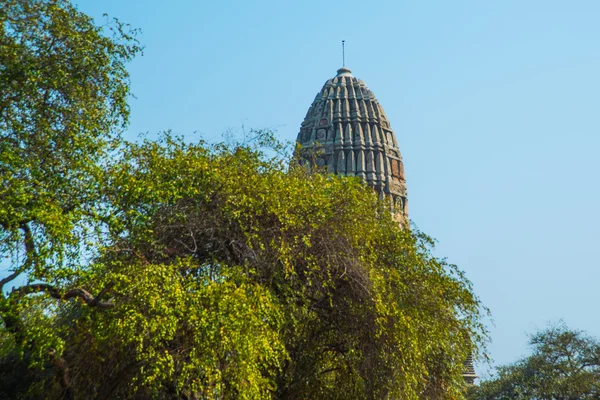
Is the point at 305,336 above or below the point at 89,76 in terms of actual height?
below

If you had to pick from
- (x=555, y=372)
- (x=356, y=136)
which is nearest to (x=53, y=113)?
(x=555, y=372)

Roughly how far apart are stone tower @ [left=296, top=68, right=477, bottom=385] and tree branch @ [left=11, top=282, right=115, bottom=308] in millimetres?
47340

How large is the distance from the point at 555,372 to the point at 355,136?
26.2 m

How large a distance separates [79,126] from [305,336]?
25.4ft

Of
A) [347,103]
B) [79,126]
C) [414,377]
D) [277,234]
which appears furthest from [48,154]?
[347,103]

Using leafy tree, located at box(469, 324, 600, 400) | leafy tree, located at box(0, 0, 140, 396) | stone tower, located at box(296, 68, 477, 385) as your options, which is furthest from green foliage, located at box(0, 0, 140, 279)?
stone tower, located at box(296, 68, 477, 385)

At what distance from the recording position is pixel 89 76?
56.7ft

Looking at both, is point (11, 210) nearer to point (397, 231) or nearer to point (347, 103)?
point (397, 231)

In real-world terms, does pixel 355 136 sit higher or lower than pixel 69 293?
higher

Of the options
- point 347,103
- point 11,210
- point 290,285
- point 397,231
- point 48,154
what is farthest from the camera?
point 347,103

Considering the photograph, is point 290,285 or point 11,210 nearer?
point 11,210

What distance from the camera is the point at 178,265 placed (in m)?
16.6

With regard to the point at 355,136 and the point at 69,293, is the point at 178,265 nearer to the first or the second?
the point at 69,293

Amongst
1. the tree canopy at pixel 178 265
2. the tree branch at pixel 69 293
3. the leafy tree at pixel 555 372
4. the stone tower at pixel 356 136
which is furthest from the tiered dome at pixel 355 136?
the tree branch at pixel 69 293
